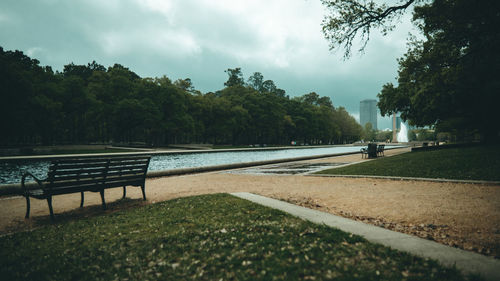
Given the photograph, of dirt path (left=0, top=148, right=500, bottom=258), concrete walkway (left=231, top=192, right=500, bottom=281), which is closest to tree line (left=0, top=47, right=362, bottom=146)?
dirt path (left=0, top=148, right=500, bottom=258)

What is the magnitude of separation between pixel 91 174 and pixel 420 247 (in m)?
7.16

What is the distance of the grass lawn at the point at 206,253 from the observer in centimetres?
321

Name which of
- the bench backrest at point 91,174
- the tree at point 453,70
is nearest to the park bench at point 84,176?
the bench backrest at point 91,174

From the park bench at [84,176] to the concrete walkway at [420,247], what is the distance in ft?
16.0

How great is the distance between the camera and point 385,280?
9.75 ft

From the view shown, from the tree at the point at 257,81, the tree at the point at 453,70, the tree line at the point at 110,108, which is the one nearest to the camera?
the tree at the point at 453,70

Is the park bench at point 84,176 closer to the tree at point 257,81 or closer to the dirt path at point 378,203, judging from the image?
the dirt path at point 378,203

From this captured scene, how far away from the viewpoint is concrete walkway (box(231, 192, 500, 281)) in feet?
10.7

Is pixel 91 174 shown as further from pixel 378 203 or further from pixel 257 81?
pixel 257 81

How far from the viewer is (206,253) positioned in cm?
374

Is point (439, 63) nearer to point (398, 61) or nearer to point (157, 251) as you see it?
point (398, 61)

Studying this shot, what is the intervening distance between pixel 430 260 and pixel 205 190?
23.9ft

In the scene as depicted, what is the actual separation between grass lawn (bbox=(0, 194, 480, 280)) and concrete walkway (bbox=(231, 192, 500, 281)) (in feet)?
0.90

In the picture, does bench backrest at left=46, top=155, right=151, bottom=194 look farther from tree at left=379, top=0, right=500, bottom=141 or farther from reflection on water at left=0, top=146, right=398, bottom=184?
tree at left=379, top=0, right=500, bottom=141
